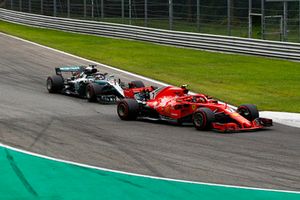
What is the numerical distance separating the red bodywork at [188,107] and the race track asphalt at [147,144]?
25 centimetres

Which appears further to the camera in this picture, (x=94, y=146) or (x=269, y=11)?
(x=269, y=11)

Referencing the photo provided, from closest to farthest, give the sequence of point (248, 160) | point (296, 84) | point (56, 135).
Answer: point (248, 160) < point (56, 135) < point (296, 84)

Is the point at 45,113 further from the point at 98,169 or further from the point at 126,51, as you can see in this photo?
the point at 126,51

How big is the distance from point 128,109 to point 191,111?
1533mm

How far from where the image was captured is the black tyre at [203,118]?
14.6 meters

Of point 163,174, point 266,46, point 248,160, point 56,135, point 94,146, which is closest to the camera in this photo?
point 163,174

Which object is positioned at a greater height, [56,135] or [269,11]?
[269,11]

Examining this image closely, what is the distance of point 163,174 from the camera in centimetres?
1073

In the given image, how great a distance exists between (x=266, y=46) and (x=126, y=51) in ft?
20.9

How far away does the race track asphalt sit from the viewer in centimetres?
1095

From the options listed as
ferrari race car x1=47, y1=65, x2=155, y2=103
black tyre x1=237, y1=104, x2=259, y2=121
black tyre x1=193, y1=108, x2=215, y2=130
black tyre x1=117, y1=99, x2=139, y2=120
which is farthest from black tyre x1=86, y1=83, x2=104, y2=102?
black tyre x1=237, y1=104, x2=259, y2=121

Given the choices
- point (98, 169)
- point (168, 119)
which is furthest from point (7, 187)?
point (168, 119)

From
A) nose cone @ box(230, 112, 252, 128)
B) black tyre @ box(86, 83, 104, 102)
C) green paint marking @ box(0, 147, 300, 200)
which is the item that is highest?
black tyre @ box(86, 83, 104, 102)

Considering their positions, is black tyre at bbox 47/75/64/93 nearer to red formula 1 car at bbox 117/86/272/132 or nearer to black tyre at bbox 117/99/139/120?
red formula 1 car at bbox 117/86/272/132
